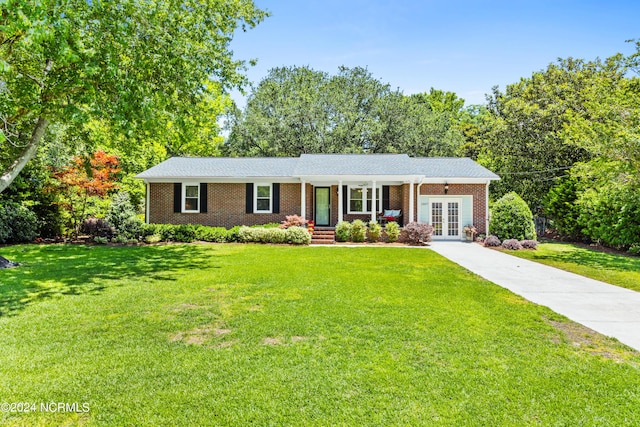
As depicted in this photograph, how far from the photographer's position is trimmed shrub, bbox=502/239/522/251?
48.7ft

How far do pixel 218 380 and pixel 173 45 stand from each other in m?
8.90

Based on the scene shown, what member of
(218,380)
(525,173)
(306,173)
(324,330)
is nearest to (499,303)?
(324,330)

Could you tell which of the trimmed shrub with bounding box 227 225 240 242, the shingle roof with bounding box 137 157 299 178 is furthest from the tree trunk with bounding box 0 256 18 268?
the shingle roof with bounding box 137 157 299 178

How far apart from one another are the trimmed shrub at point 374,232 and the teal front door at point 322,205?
332 cm

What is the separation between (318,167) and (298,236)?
172 inches

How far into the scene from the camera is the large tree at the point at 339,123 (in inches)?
1146

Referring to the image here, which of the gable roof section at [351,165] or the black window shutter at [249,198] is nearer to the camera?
the gable roof section at [351,165]

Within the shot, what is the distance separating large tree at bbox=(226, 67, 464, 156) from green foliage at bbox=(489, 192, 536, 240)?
44.7 feet

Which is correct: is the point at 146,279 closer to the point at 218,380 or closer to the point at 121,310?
the point at 121,310

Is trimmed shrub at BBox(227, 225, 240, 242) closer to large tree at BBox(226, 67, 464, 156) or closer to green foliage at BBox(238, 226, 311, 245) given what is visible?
green foliage at BBox(238, 226, 311, 245)

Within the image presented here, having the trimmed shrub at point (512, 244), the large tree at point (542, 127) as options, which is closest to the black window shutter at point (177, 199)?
the trimmed shrub at point (512, 244)

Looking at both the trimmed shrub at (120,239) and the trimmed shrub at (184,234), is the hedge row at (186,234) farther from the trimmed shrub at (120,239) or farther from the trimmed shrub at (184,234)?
the trimmed shrub at (120,239)

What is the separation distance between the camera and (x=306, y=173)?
17.0 m

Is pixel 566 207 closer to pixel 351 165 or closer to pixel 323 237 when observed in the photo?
pixel 351 165
